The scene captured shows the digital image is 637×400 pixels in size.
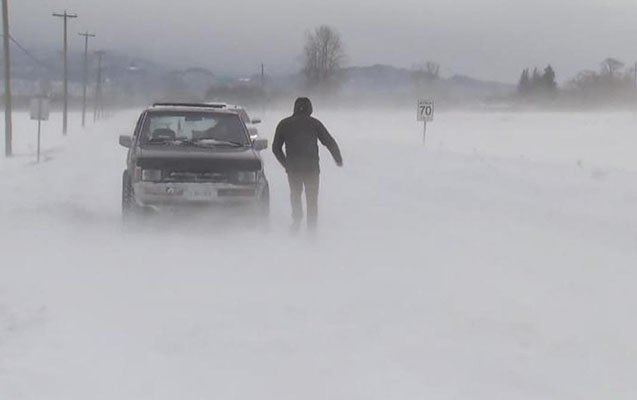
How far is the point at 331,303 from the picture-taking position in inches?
268

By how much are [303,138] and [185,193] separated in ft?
5.50

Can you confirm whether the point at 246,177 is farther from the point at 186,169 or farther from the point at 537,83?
the point at 537,83

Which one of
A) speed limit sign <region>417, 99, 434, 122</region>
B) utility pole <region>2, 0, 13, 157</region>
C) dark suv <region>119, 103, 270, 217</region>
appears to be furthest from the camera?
utility pole <region>2, 0, 13, 157</region>

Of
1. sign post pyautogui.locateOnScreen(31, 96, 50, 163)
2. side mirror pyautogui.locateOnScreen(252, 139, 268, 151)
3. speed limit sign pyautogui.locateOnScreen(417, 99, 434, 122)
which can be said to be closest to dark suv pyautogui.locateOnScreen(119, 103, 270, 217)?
side mirror pyautogui.locateOnScreen(252, 139, 268, 151)

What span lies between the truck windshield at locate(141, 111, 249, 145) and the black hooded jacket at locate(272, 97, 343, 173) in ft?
4.59

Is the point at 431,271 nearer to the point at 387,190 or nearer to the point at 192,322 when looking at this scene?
the point at 192,322

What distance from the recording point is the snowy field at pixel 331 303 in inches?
193

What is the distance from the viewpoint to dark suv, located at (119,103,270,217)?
10.4 meters

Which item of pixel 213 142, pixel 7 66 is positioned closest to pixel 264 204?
pixel 213 142

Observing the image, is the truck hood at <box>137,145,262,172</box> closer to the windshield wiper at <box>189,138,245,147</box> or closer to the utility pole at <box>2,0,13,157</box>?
the windshield wiper at <box>189,138,245,147</box>

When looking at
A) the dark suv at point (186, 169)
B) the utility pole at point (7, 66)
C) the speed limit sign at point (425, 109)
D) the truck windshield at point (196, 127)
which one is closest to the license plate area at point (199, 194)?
the dark suv at point (186, 169)

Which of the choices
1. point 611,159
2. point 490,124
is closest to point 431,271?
point 611,159

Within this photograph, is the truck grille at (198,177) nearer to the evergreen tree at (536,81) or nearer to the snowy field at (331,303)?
the snowy field at (331,303)

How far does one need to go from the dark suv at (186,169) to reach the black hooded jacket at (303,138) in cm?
65
